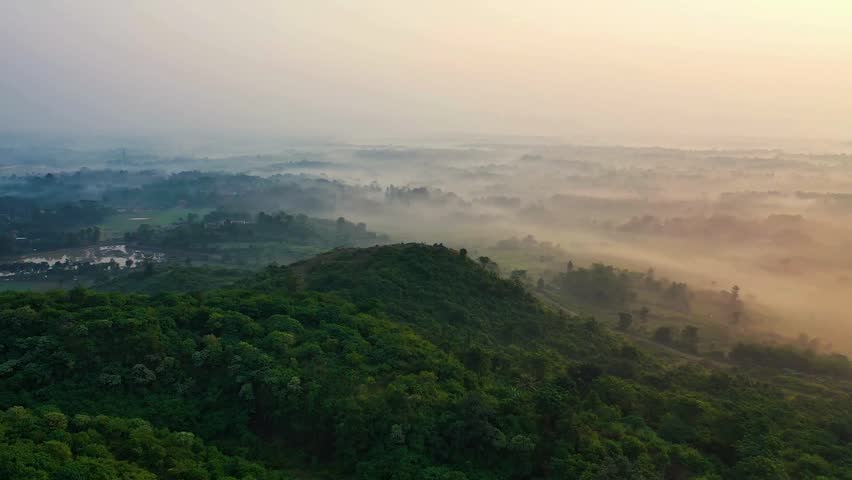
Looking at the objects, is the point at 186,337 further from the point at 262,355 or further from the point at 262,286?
the point at 262,286

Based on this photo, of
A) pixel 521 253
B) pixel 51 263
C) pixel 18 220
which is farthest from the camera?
pixel 18 220

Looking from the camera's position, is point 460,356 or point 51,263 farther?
point 51,263

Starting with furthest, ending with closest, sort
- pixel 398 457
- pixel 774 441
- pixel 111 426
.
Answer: pixel 774 441 → pixel 398 457 → pixel 111 426

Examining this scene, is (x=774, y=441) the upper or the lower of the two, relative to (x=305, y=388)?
lower

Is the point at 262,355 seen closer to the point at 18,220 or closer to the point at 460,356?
the point at 460,356

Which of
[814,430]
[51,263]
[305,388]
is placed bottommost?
[51,263]

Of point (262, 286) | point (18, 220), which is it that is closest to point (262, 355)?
point (262, 286)
